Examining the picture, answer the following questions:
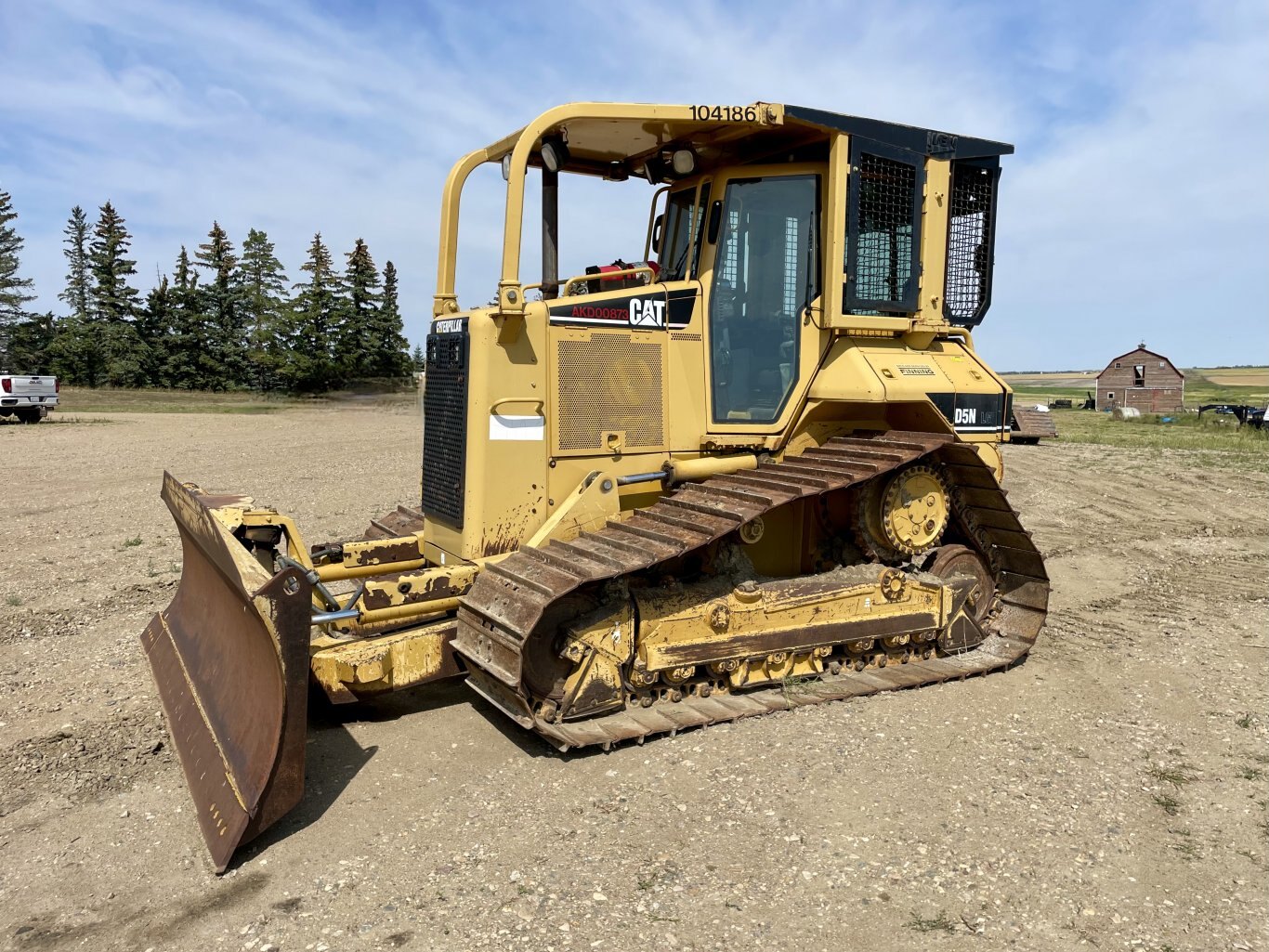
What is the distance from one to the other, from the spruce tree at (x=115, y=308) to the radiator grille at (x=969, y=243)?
46.6m

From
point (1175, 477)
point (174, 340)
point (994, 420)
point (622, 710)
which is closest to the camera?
point (622, 710)

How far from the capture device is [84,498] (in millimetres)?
13438

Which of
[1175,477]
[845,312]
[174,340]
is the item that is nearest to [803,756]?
[845,312]

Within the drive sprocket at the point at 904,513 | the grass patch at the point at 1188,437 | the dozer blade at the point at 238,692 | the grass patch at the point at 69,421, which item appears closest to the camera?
the dozer blade at the point at 238,692

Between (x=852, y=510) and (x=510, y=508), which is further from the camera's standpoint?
(x=852, y=510)

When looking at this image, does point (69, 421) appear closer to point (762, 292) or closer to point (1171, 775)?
point (762, 292)

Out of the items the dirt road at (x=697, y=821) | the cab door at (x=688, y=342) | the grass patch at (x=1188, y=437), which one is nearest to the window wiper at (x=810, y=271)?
the cab door at (x=688, y=342)

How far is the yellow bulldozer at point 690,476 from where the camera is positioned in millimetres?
5156

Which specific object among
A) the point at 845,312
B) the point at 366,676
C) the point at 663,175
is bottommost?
the point at 366,676

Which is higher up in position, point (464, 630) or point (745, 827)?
point (464, 630)

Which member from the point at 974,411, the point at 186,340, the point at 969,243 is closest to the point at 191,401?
the point at 186,340

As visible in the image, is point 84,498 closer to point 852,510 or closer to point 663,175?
point 663,175

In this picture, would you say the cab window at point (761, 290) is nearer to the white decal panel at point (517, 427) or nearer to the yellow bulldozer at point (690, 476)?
the yellow bulldozer at point (690, 476)

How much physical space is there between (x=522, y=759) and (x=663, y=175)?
4.40m
